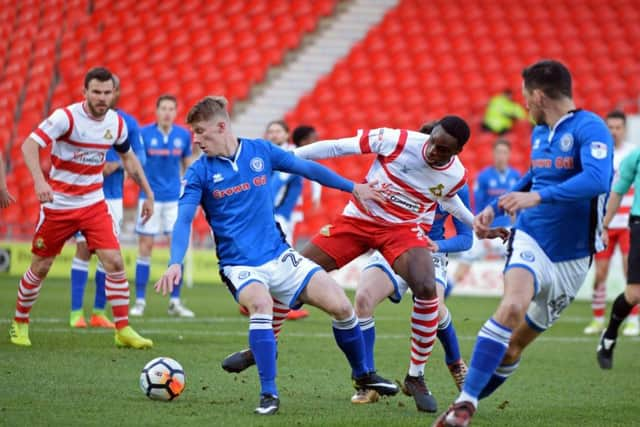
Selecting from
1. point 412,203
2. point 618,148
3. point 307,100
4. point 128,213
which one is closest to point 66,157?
point 412,203

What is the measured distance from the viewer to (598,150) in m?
5.95

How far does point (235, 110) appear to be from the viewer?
78.0ft

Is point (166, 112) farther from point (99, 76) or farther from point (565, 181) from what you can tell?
point (565, 181)

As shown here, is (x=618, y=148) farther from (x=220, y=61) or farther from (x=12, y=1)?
(x=12, y=1)

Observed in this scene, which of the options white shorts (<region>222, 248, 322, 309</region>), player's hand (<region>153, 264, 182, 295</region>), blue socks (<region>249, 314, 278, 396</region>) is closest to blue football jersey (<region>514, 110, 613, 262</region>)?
white shorts (<region>222, 248, 322, 309</region>)

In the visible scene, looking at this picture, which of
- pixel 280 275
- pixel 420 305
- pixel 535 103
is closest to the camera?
pixel 535 103

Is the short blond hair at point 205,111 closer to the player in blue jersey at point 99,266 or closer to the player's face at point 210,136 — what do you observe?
the player's face at point 210,136

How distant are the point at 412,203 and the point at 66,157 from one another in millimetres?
3572

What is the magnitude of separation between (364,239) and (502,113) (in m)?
14.8

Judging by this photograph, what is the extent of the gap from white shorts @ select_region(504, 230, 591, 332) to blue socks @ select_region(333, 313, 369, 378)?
46.1 inches

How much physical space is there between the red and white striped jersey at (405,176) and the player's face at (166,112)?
20.3 feet

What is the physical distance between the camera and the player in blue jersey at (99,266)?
1091cm

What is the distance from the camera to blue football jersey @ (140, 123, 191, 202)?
1336cm

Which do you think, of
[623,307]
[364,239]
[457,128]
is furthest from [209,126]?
[623,307]
